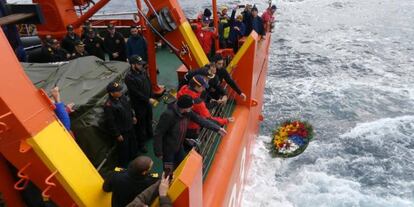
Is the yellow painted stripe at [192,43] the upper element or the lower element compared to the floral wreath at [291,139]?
upper

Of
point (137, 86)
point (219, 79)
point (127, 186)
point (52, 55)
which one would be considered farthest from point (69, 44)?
point (127, 186)

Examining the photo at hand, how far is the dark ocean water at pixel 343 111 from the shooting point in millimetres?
7969

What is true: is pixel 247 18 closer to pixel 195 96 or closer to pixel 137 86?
pixel 137 86

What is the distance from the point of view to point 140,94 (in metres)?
4.91

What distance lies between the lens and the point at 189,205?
9.02 feet

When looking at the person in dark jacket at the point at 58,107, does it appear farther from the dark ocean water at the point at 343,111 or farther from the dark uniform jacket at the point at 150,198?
the dark ocean water at the point at 343,111

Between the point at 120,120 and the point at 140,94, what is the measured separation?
0.68 meters

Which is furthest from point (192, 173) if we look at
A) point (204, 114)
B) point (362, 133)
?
point (362, 133)

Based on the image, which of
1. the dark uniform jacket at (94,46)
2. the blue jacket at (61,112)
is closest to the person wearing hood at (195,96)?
the blue jacket at (61,112)

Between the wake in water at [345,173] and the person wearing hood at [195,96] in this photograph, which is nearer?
the person wearing hood at [195,96]

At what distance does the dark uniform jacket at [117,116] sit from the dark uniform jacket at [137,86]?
0.53 m

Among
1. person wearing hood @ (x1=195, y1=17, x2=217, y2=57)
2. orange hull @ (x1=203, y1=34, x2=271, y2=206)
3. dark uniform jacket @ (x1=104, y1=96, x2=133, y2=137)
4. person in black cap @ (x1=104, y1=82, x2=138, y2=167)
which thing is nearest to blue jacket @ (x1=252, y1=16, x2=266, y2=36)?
person wearing hood @ (x1=195, y1=17, x2=217, y2=57)

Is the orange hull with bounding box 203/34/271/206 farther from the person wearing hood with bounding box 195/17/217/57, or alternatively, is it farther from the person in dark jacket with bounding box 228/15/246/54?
the person in dark jacket with bounding box 228/15/246/54

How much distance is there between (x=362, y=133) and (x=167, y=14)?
715cm
